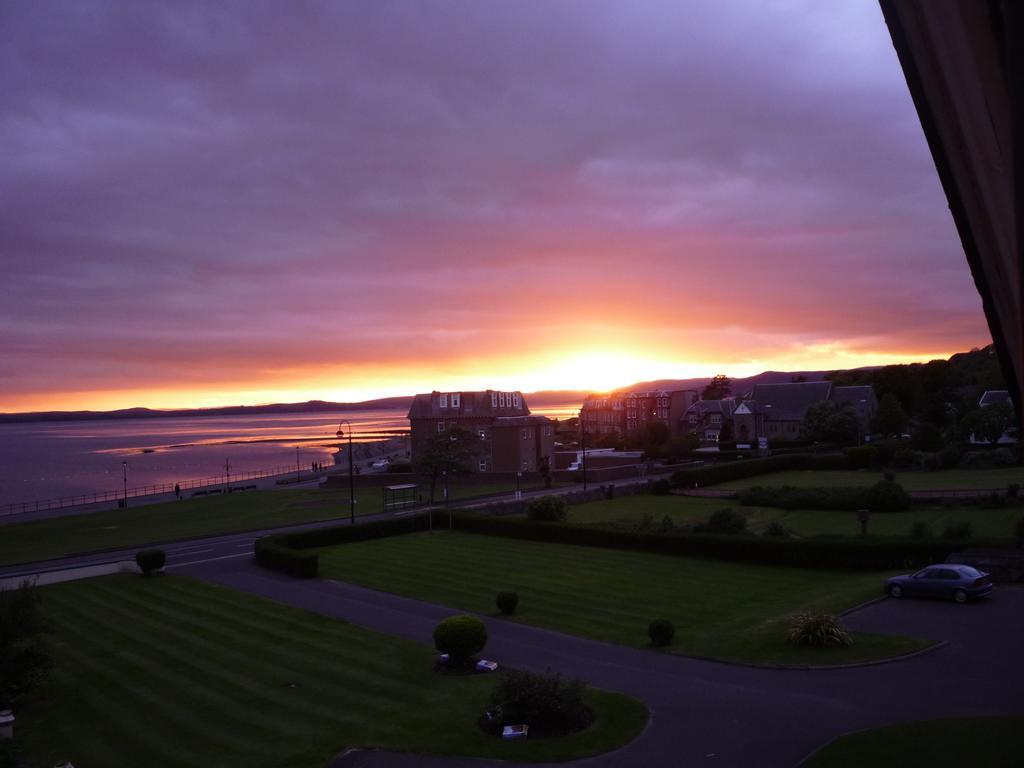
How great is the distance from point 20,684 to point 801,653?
19372 mm

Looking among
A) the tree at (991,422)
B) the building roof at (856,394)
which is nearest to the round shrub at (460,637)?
the tree at (991,422)

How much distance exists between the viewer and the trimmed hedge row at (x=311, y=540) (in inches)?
1315

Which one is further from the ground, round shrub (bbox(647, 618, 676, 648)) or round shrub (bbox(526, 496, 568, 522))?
round shrub (bbox(526, 496, 568, 522))

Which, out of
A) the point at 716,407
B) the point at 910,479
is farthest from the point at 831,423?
the point at 716,407

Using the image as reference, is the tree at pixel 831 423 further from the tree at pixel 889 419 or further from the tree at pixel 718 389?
the tree at pixel 718 389

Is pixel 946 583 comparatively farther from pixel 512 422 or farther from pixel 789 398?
pixel 789 398

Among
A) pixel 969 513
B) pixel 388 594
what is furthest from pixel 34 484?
pixel 969 513

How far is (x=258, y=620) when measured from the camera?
85.0ft

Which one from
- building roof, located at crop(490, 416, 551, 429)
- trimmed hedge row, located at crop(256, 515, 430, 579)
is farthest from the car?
building roof, located at crop(490, 416, 551, 429)

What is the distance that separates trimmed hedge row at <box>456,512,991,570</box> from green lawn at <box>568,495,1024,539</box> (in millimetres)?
2729

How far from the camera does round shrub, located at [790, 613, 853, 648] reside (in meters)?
19.8

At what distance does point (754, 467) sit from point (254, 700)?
59.4m

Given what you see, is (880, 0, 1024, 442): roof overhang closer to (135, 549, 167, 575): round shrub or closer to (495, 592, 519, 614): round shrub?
(495, 592, 519, 614): round shrub

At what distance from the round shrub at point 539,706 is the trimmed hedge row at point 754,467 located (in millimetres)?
47547
